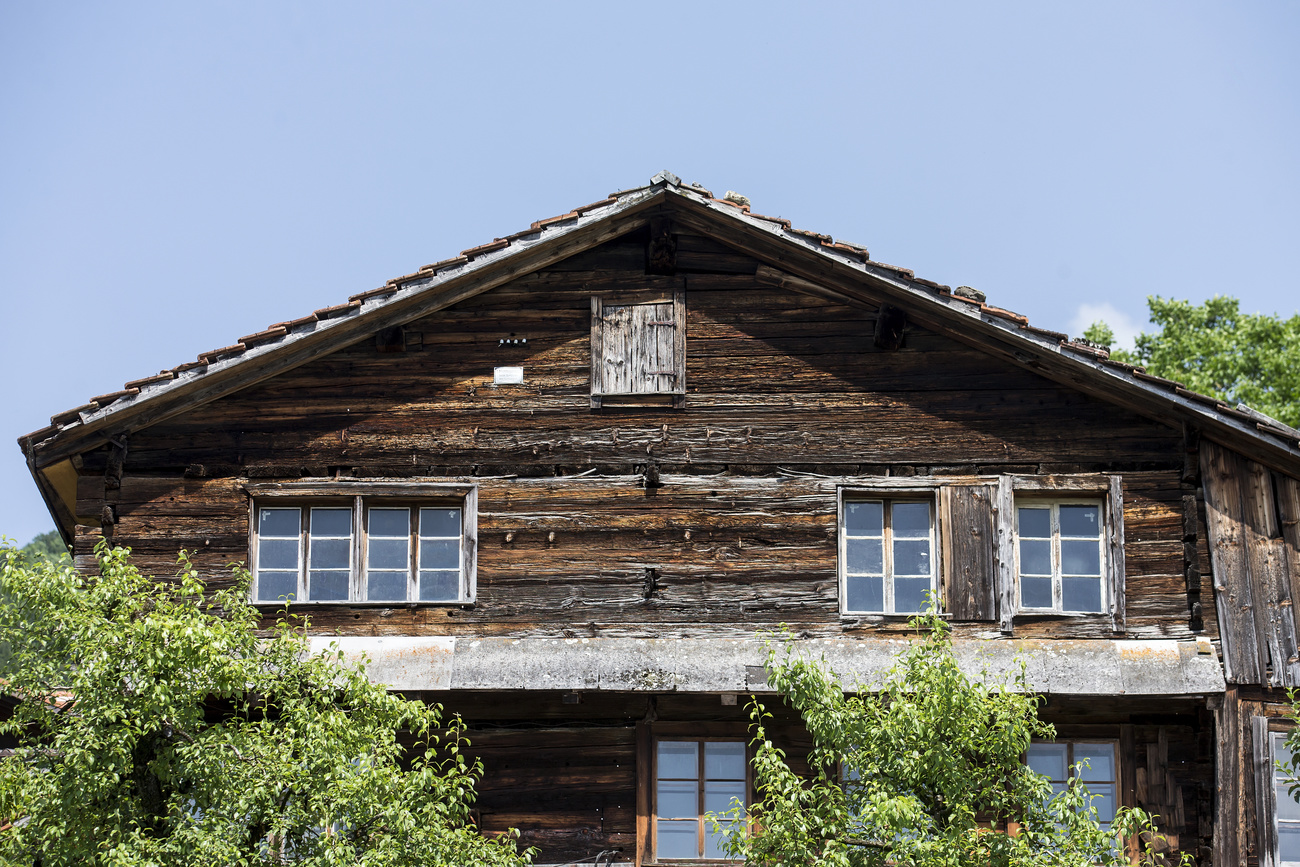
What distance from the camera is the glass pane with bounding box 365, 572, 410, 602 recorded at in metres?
14.0

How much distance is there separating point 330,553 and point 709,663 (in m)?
4.23

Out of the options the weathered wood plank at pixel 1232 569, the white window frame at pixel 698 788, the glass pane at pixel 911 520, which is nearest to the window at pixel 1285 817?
the weathered wood plank at pixel 1232 569

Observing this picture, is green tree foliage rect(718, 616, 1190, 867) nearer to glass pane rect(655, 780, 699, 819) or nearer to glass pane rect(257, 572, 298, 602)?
glass pane rect(655, 780, 699, 819)

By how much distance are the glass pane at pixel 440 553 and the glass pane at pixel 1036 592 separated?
6007 millimetres

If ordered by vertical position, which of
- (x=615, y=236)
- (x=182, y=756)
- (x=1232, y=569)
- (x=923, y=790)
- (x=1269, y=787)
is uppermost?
(x=615, y=236)

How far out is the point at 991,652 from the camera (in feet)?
44.1

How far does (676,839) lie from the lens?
A: 1337 centimetres

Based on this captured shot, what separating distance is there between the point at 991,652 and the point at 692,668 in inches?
120

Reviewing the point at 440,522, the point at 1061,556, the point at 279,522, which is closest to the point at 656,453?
the point at 440,522

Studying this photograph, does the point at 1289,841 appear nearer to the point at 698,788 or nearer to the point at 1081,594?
the point at 1081,594

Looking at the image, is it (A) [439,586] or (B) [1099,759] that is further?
(A) [439,586]

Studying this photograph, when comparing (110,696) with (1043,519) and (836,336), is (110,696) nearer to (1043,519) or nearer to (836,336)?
(836,336)

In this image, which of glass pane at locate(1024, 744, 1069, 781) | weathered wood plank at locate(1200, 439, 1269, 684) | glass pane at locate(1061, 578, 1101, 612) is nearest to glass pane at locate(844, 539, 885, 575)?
glass pane at locate(1061, 578, 1101, 612)

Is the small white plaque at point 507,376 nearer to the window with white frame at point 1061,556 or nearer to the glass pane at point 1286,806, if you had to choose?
the window with white frame at point 1061,556
